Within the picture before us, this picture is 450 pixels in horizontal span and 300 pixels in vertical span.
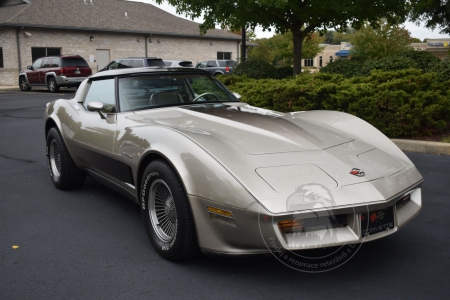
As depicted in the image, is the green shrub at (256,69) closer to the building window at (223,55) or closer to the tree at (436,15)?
the tree at (436,15)

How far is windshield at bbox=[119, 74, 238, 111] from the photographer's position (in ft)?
15.6

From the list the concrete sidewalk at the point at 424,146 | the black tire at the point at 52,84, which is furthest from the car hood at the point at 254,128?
the black tire at the point at 52,84

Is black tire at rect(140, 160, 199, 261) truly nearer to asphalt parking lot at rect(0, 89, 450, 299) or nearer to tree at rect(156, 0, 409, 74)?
asphalt parking lot at rect(0, 89, 450, 299)

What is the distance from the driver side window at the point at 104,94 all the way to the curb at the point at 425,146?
4.82 metres

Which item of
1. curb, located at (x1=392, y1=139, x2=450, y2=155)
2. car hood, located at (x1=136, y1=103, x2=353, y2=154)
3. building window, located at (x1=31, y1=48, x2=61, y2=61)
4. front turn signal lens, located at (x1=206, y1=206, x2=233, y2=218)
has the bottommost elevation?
curb, located at (x1=392, y1=139, x2=450, y2=155)

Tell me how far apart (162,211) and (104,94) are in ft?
6.02

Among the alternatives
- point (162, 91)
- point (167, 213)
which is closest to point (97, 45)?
point (162, 91)

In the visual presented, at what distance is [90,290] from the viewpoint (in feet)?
10.5

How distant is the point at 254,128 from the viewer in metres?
4.04

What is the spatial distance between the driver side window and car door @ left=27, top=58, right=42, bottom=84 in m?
21.2

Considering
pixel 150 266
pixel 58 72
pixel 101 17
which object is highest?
pixel 101 17

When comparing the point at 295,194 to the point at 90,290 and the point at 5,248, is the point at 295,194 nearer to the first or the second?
the point at 90,290

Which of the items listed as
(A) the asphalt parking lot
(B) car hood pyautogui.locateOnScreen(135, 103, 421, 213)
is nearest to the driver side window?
(B) car hood pyautogui.locateOnScreen(135, 103, 421, 213)

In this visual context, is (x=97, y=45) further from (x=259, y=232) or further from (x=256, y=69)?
(x=259, y=232)
